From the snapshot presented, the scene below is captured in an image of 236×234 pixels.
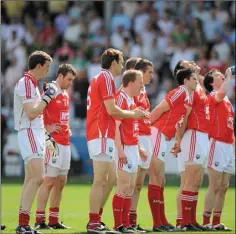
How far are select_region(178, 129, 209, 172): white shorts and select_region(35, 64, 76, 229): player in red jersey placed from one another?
1.73 metres

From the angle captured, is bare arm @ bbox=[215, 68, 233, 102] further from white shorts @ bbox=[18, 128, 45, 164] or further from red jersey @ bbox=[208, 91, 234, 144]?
white shorts @ bbox=[18, 128, 45, 164]

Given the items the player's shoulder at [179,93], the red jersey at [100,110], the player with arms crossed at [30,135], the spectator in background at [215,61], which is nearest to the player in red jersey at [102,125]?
the red jersey at [100,110]

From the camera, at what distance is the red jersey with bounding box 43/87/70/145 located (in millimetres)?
13961

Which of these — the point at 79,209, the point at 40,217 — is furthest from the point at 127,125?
the point at 79,209

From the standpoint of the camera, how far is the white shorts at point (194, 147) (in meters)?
13.6

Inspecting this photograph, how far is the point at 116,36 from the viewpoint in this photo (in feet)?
87.3

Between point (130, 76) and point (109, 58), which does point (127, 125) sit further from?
point (109, 58)

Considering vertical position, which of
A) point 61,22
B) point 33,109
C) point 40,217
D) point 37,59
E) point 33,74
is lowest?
point 40,217

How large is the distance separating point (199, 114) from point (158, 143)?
28.7 inches

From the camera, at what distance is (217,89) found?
574 inches

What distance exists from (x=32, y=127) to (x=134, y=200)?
2.30 meters

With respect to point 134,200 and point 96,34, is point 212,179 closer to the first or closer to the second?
point 134,200

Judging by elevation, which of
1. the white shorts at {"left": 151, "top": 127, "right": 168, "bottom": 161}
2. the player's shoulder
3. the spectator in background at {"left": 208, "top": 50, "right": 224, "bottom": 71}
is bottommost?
the white shorts at {"left": 151, "top": 127, "right": 168, "bottom": 161}

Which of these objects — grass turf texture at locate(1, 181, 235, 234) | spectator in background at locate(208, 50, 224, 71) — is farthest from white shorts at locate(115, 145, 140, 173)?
spectator in background at locate(208, 50, 224, 71)
